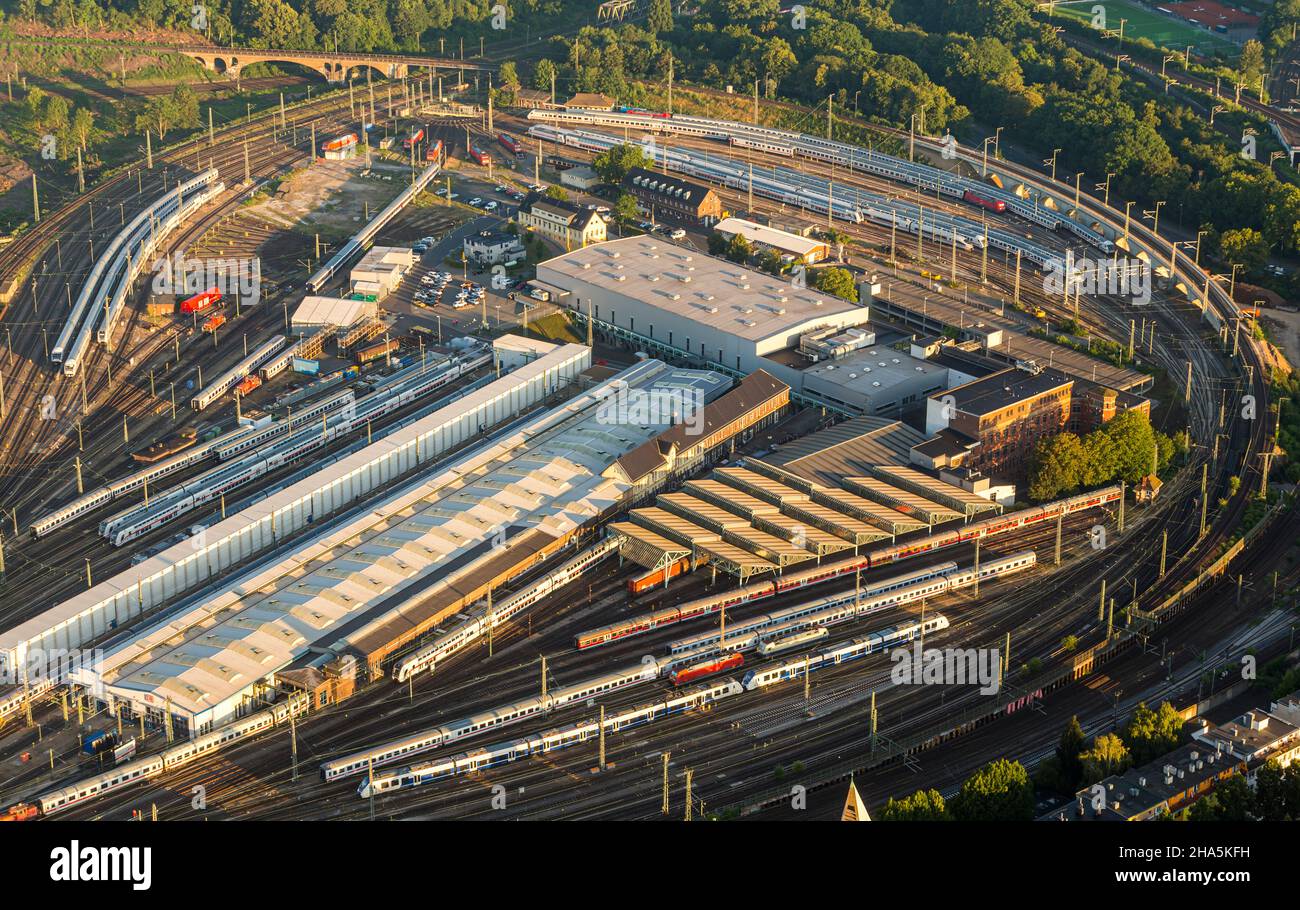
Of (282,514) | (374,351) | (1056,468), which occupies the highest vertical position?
(374,351)

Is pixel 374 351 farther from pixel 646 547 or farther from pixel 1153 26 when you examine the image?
pixel 1153 26

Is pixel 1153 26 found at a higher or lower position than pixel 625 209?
higher

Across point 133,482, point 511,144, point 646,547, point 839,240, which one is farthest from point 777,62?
point 646,547

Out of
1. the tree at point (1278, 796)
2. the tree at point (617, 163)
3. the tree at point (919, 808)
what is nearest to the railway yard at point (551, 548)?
the tree at point (919, 808)

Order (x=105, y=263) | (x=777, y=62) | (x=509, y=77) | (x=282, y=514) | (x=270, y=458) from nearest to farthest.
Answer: (x=282, y=514)
(x=270, y=458)
(x=105, y=263)
(x=509, y=77)
(x=777, y=62)

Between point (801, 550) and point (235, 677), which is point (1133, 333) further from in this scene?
point (235, 677)

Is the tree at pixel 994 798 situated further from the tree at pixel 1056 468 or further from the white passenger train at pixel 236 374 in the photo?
the white passenger train at pixel 236 374

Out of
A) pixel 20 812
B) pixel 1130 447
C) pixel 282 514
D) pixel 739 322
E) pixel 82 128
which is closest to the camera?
pixel 20 812
